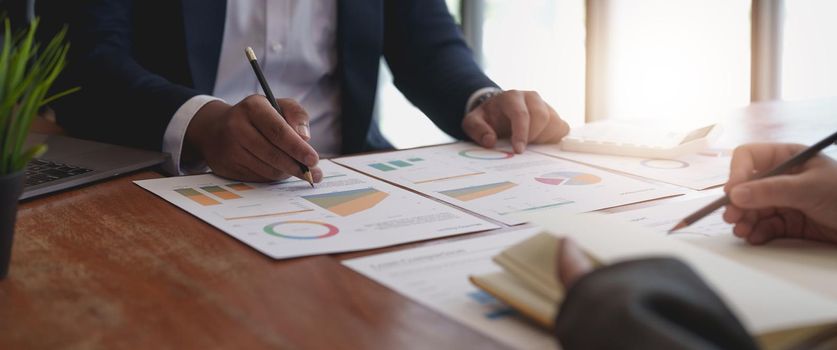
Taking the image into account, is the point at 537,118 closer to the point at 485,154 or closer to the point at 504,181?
the point at 485,154

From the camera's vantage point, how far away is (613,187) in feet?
3.22

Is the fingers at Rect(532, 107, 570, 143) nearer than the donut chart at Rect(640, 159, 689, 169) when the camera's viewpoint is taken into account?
No

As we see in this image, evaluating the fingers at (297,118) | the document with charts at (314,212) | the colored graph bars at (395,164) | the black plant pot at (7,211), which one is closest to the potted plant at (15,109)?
the black plant pot at (7,211)

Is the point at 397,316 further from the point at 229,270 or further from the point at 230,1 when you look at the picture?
the point at 230,1

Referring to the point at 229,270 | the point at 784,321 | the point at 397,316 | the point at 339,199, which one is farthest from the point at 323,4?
the point at 784,321

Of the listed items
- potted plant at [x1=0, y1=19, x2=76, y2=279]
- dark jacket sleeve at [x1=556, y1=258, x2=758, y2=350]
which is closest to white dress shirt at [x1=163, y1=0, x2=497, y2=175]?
potted plant at [x1=0, y1=19, x2=76, y2=279]

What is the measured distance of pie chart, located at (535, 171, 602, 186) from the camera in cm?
101

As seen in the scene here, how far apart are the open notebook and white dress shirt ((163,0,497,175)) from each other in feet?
2.92

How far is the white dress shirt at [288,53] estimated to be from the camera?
1.52m

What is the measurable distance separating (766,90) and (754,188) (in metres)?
2.90

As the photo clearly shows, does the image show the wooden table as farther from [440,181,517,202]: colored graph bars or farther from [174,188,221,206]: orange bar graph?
[440,181,517,202]: colored graph bars

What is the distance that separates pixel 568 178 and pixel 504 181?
85 mm

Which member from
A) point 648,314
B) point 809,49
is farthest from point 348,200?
point 809,49

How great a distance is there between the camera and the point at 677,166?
1.10 m
